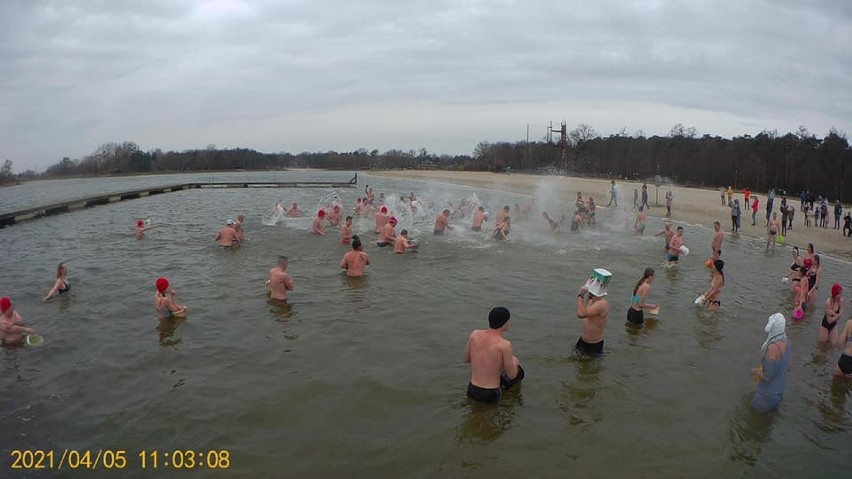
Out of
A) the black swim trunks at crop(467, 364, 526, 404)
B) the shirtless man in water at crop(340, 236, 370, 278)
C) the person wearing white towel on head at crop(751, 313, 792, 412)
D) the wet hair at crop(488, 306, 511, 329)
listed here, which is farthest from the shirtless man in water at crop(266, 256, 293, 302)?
the person wearing white towel on head at crop(751, 313, 792, 412)

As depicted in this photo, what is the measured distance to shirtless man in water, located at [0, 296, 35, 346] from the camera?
835 cm

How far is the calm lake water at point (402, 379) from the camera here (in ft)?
19.0

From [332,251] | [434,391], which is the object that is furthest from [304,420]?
[332,251]

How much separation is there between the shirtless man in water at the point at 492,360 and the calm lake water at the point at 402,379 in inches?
11.1

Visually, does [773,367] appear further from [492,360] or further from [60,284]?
[60,284]

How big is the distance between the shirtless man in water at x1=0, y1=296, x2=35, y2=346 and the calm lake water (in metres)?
0.33

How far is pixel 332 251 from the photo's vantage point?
16.9 metres

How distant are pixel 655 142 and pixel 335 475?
80439 mm

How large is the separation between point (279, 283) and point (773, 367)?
8977 millimetres

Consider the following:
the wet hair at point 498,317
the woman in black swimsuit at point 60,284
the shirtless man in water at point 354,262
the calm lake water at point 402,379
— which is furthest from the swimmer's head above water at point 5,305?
the wet hair at point 498,317

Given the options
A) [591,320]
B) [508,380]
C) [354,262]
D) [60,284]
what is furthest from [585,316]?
[60,284]

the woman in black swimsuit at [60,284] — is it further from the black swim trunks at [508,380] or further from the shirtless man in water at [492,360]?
the black swim trunks at [508,380]

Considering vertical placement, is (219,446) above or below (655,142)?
below

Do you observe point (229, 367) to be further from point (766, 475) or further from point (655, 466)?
point (766, 475)
